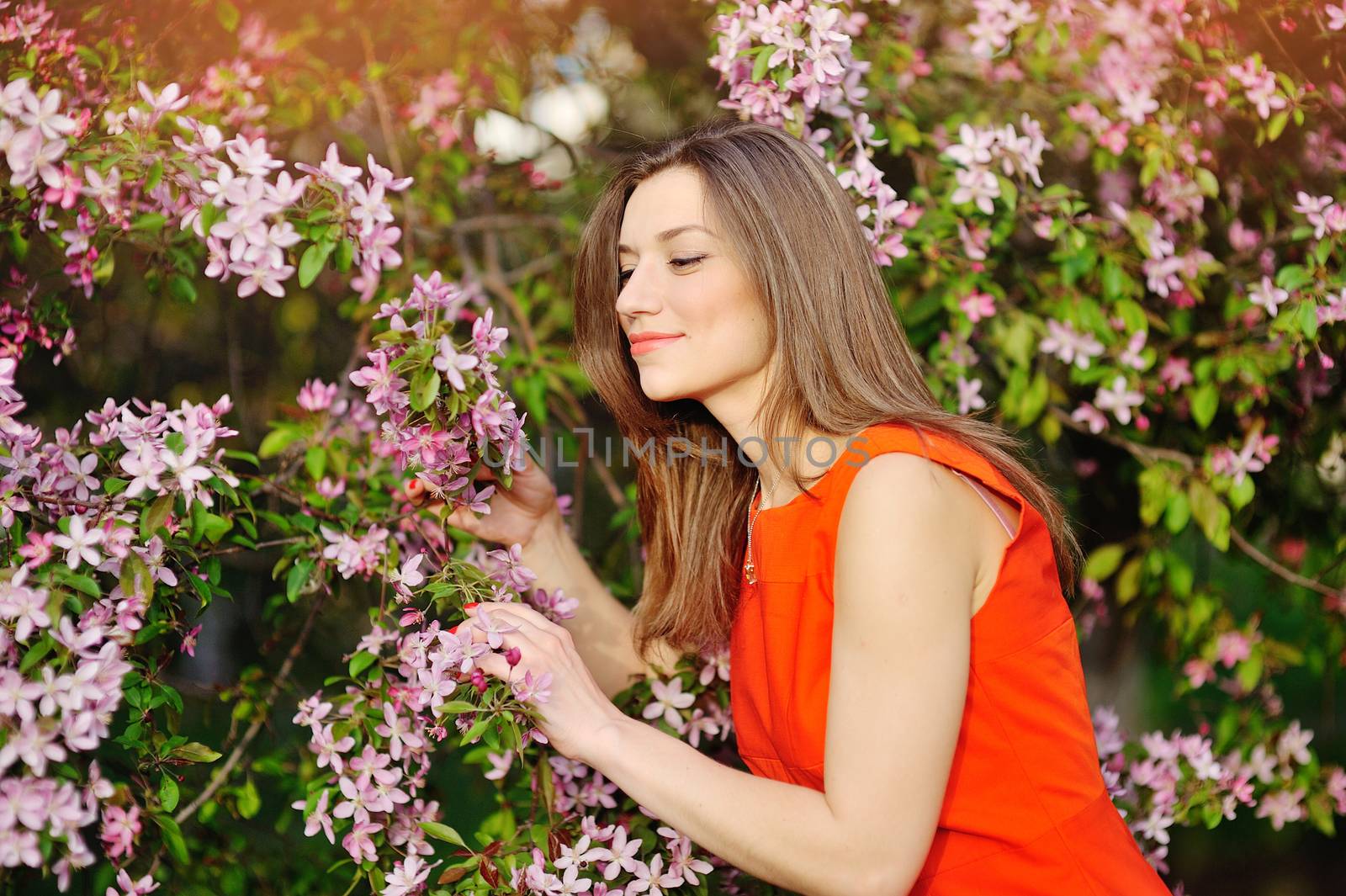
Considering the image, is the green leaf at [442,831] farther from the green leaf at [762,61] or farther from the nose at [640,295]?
the green leaf at [762,61]

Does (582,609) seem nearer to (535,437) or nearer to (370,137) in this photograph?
(535,437)

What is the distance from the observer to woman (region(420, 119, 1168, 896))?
1.43 meters

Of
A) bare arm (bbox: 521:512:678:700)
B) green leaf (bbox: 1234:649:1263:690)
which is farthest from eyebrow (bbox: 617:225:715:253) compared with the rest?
green leaf (bbox: 1234:649:1263:690)

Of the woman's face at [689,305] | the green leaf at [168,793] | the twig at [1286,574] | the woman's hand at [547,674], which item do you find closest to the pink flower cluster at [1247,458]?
the twig at [1286,574]

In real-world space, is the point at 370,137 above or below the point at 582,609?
above

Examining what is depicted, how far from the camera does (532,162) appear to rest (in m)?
3.04

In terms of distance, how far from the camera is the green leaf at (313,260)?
5.11ft

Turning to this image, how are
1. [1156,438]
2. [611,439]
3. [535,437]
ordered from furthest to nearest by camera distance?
[611,439], [535,437], [1156,438]

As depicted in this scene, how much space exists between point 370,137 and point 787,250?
183 cm

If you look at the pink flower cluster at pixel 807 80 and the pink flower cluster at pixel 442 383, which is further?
the pink flower cluster at pixel 807 80

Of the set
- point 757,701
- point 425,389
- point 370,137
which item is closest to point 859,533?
point 757,701

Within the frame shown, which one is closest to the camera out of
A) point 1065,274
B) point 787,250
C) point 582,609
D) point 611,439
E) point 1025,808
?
point 1025,808

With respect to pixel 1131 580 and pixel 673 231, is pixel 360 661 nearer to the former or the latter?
pixel 673 231

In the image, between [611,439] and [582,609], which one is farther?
[611,439]
